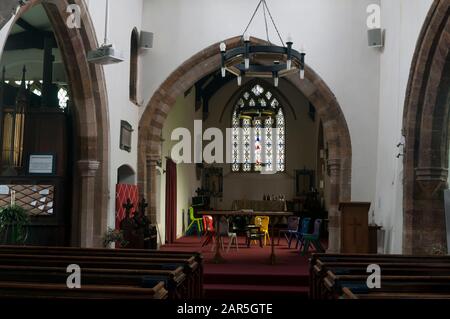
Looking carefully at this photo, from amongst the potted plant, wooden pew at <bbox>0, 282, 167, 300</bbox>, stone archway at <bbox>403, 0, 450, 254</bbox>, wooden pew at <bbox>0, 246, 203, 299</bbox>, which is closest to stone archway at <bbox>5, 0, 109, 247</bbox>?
the potted plant

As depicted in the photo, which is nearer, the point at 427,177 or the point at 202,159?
the point at 427,177

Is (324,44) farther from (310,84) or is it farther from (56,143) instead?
(56,143)

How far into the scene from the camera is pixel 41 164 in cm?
923

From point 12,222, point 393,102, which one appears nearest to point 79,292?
point 12,222

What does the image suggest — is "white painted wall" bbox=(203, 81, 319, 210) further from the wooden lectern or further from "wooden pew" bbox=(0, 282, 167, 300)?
"wooden pew" bbox=(0, 282, 167, 300)

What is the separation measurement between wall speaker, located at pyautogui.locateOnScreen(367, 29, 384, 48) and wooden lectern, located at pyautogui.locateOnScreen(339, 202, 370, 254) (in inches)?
137

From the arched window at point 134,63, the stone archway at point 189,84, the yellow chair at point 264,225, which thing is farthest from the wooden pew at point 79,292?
the yellow chair at point 264,225

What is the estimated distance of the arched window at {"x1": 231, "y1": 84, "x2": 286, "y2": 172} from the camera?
20.0m

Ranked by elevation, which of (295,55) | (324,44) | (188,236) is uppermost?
(324,44)

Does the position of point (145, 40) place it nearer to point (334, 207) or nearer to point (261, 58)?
point (261, 58)

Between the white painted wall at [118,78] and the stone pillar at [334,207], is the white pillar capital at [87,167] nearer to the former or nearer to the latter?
the white painted wall at [118,78]
